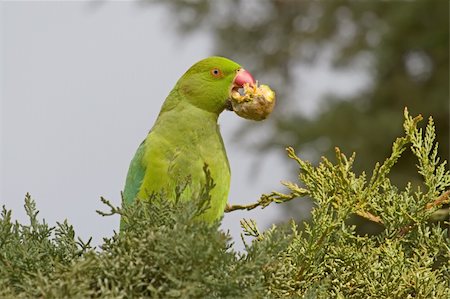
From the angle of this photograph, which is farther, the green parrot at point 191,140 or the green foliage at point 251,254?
the green parrot at point 191,140

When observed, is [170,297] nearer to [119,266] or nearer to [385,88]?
[119,266]

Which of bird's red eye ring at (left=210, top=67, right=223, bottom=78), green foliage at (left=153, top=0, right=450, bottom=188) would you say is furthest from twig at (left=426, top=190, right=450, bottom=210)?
green foliage at (left=153, top=0, right=450, bottom=188)

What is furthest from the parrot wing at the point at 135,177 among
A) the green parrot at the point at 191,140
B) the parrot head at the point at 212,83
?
the parrot head at the point at 212,83

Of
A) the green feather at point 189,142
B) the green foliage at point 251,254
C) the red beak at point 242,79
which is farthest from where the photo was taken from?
the red beak at point 242,79

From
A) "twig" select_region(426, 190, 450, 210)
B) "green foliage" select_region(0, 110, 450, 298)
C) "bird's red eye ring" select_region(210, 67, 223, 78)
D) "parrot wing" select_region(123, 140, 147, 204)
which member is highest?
"bird's red eye ring" select_region(210, 67, 223, 78)

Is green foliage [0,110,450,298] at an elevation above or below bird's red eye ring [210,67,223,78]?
below

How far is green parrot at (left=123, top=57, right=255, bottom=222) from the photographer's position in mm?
1855

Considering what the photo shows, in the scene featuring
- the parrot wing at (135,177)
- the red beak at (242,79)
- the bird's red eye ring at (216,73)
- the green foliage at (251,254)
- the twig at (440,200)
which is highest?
the bird's red eye ring at (216,73)

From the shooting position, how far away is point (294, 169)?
808 cm

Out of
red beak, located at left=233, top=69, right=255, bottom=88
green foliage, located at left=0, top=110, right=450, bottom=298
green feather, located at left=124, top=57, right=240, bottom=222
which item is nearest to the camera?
green foliage, located at left=0, top=110, right=450, bottom=298

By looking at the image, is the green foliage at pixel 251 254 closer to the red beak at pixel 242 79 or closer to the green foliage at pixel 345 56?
the red beak at pixel 242 79

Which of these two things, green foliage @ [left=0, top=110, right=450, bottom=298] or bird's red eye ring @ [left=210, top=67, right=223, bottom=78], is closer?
green foliage @ [left=0, top=110, right=450, bottom=298]

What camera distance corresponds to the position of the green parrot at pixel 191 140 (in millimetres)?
1855

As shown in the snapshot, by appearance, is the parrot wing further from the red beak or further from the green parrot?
the red beak
